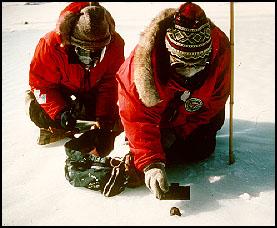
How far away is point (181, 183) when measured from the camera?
2.49 m

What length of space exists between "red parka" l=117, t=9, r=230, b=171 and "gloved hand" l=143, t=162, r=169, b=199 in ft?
0.15

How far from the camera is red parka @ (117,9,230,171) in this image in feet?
6.88

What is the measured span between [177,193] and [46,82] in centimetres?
160

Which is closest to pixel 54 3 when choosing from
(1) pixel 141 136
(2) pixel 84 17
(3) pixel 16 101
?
(3) pixel 16 101

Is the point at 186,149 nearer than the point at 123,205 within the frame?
No

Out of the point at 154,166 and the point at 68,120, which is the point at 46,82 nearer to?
the point at 68,120

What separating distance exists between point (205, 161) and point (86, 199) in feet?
3.07

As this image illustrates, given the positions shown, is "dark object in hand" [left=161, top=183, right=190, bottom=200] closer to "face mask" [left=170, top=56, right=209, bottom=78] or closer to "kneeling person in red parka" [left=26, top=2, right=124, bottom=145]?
"face mask" [left=170, top=56, right=209, bottom=78]

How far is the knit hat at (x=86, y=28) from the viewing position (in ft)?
8.96

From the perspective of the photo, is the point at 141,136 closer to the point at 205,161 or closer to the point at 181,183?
the point at 181,183

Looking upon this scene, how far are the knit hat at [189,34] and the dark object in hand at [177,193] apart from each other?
0.84 m

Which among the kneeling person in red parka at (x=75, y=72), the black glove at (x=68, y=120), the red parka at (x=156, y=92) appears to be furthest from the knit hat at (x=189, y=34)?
the black glove at (x=68, y=120)

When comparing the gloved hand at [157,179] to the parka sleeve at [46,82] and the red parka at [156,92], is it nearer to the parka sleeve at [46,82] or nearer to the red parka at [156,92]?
the red parka at [156,92]

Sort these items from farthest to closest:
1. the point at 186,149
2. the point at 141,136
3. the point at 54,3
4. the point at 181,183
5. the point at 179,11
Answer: the point at 54,3 → the point at 186,149 → the point at 181,183 → the point at 141,136 → the point at 179,11
